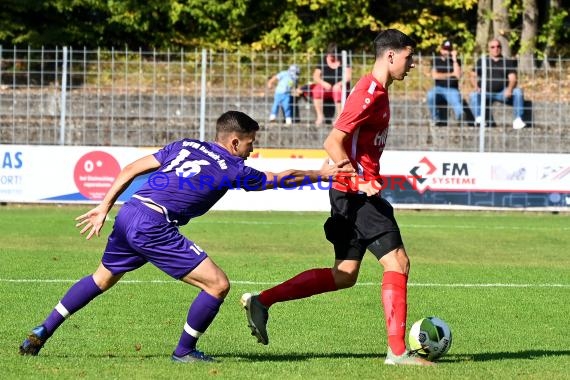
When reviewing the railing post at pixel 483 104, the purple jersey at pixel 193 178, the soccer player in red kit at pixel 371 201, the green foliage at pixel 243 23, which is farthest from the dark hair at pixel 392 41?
the green foliage at pixel 243 23

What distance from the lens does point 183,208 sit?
773cm

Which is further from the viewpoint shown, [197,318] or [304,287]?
[304,287]

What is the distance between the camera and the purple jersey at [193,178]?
767cm

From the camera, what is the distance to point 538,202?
21.8 m

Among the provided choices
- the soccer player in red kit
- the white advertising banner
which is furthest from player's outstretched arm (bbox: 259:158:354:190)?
the white advertising banner

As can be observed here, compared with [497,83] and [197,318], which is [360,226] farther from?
[497,83]

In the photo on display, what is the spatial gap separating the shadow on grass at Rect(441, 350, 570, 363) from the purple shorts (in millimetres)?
1820

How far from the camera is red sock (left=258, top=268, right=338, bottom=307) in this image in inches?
329

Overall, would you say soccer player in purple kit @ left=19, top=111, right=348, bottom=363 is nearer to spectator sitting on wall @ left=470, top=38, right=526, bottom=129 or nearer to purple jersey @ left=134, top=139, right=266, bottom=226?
purple jersey @ left=134, top=139, right=266, bottom=226

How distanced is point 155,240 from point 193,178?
1.49 ft

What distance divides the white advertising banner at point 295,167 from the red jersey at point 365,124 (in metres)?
12.9

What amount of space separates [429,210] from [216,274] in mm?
14803

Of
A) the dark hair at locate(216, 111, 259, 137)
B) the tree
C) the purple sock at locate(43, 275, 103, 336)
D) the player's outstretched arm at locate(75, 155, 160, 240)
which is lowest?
the purple sock at locate(43, 275, 103, 336)

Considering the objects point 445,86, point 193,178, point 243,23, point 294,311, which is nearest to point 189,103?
point 445,86
